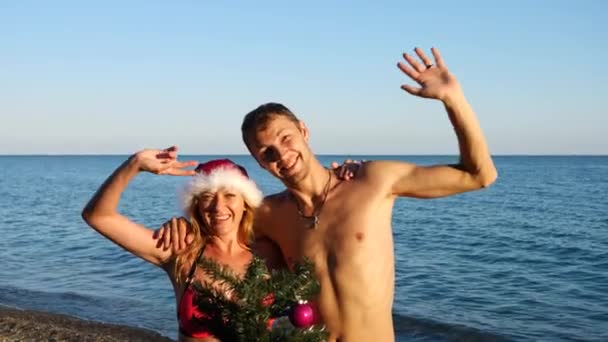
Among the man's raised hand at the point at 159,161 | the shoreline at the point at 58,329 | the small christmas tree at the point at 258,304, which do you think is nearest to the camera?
the small christmas tree at the point at 258,304

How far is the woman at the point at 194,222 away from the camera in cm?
349

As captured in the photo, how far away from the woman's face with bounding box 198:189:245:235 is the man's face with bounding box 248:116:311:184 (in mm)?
259

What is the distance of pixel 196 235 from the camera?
12.4ft

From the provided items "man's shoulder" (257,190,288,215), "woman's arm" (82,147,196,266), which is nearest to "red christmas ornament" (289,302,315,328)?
"woman's arm" (82,147,196,266)

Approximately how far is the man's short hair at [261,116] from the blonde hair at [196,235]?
42cm

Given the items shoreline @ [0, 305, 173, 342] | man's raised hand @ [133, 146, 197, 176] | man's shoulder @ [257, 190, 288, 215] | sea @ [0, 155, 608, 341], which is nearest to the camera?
man's raised hand @ [133, 146, 197, 176]

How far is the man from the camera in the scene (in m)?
3.77

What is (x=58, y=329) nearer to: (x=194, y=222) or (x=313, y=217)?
(x=194, y=222)

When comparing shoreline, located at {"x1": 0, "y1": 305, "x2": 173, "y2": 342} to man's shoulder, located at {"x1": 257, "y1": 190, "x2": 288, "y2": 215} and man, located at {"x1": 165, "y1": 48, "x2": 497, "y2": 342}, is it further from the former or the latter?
man, located at {"x1": 165, "y1": 48, "x2": 497, "y2": 342}

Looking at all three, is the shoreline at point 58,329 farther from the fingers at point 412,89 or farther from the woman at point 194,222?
the fingers at point 412,89

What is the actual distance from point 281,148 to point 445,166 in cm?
89

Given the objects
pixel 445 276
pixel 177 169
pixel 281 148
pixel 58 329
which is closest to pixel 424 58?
pixel 281 148

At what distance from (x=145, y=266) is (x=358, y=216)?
18.3 meters

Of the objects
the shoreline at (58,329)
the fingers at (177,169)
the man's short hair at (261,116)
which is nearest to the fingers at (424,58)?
the man's short hair at (261,116)
